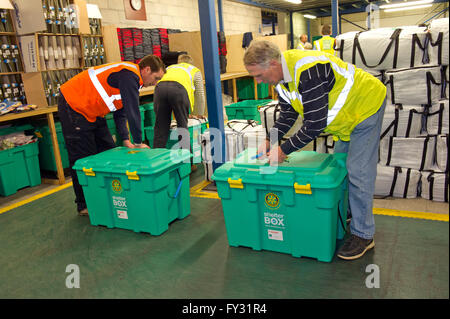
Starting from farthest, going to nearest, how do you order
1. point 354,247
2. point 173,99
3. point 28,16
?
point 28,16
point 173,99
point 354,247

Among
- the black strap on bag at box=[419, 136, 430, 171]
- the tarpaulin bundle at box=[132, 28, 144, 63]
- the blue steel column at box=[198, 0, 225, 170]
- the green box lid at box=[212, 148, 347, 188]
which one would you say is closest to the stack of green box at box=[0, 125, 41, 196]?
the blue steel column at box=[198, 0, 225, 170]

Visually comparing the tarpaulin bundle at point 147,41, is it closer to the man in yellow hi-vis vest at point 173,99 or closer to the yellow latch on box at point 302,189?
the man in yellow hi-vis vest at point 173,99

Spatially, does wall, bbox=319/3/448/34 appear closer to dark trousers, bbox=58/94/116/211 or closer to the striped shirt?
dark trousers, bbox=58/94/116/211

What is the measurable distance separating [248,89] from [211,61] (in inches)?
220

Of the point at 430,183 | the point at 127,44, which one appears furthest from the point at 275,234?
the point at 127,44

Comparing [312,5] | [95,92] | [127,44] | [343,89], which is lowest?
[343,89]

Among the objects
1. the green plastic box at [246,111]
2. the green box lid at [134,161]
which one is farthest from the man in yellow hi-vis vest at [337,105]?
the green plastic box at [246,111]

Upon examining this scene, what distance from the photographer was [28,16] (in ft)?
15.4

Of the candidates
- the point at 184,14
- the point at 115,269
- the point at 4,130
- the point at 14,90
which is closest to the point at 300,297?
the point at 115,269

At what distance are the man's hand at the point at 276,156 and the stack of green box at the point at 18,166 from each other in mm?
3305

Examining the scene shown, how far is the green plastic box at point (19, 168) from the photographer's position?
4113mm

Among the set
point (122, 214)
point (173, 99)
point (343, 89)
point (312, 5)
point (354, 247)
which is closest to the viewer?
point (343, 89)

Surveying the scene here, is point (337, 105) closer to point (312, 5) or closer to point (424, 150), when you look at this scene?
point (424, 150)

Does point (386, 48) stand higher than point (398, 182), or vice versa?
point (386, 48)
